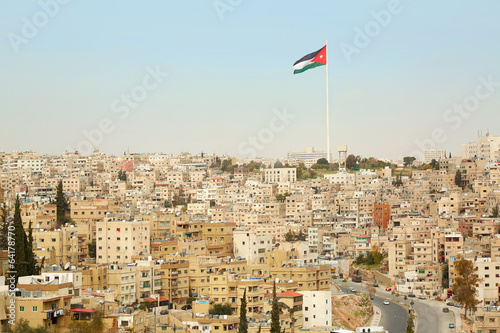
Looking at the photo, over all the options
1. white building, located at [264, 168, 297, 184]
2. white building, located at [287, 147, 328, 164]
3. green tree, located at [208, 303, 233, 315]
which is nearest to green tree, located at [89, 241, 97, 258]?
green tree, located at [208, 303, 233, 315]

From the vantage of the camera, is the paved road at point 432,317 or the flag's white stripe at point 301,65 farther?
the flag's white stripe at point 301,65

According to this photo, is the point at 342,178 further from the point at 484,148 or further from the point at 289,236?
the point at 289,236

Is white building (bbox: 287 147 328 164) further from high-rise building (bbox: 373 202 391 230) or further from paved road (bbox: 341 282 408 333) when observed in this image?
paved road (bbox: 341 282 408 333)

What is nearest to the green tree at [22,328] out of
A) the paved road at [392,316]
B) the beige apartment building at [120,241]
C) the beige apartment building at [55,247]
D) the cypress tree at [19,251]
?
the cypress tree at [19,251]

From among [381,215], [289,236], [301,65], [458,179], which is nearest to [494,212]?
[381,215]

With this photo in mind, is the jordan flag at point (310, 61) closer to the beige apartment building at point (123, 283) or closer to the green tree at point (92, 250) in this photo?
the green tree at point (92, 250)
